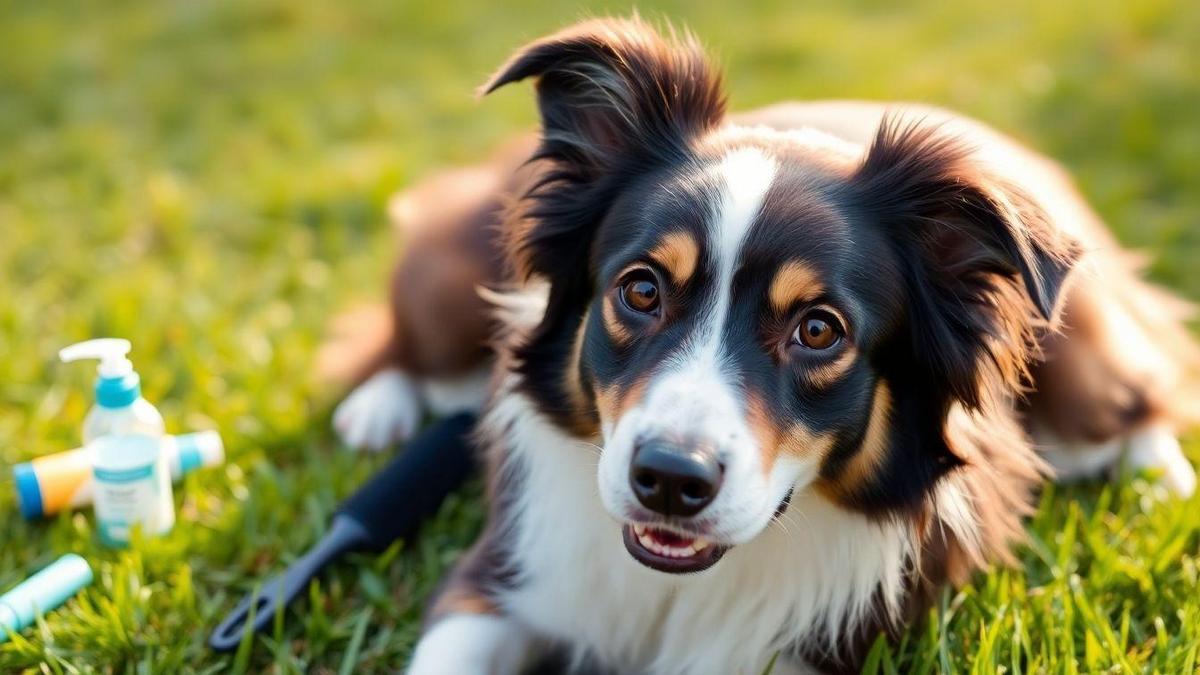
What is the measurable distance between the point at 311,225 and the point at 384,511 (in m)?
2.70

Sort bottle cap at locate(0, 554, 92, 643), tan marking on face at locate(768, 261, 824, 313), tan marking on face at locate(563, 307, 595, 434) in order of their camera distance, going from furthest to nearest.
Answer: bottle cap at locate(0, 554, 92, 643)
tan marking on face at locate(563, 307, 595, 434)
tan marking on face at locate(768, 261, 824, 313)

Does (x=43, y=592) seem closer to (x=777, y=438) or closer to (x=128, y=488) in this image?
(x=128, y=488)

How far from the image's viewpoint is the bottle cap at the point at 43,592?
11.3 ft

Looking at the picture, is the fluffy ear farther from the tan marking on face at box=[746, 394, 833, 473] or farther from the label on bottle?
the label on bottle

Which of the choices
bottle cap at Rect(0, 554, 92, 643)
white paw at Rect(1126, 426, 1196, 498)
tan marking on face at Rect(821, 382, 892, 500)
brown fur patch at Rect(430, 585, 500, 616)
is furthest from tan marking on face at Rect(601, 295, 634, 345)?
white paw at Rect(1126, 426, 1196, 498)

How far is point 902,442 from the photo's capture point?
3146 mm

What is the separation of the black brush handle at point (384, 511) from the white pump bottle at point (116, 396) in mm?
662

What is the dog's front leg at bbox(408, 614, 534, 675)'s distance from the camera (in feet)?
10.8

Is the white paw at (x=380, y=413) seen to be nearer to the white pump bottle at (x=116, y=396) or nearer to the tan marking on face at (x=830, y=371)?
the white pump bottle at (x=116, y=396)

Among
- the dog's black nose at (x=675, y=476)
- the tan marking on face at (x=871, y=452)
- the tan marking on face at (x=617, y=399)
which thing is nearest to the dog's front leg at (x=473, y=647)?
the tan marking on face at (x=617, y=399)

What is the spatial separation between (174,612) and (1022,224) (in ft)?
8.85

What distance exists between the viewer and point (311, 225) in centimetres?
633

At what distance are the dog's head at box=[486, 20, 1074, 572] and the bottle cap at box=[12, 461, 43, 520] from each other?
1786 mm

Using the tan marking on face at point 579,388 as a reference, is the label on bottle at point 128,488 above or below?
below
